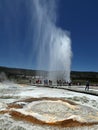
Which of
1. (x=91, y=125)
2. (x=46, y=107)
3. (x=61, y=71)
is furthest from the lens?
(x=61, y=71)

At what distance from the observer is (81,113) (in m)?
13.9

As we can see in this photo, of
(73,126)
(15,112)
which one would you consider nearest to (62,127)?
(73,126)

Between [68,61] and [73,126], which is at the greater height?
[68,61]

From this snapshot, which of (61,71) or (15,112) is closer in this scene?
(15,112)

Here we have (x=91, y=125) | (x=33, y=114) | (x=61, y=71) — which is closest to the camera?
(x=91, y=125)

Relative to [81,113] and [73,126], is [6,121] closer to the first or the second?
[73,126]

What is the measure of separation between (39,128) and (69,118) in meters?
1.70

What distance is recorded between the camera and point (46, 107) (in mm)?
14680

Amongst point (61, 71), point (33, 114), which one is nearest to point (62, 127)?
point (33, 114)

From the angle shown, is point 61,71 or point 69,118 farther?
point 61,71

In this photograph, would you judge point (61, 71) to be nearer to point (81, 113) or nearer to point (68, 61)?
point (68, 61)

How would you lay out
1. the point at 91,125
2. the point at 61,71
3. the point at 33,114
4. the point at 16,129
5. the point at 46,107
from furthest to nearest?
the point at 61,71 → the point at 46,107 → the point at 33,114 → the point at 91,125 → the point at 16,129

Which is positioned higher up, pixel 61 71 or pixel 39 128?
pixel 61 71

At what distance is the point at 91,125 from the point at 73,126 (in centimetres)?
79
